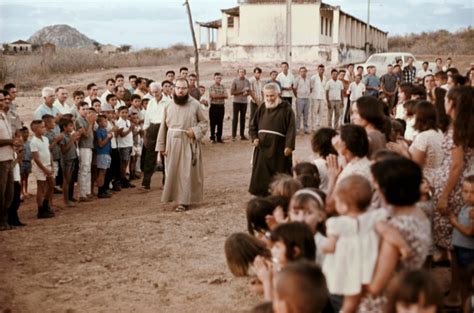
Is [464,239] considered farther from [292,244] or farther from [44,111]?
[44,111]

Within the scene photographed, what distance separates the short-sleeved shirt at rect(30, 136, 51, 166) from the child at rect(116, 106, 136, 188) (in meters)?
2.18

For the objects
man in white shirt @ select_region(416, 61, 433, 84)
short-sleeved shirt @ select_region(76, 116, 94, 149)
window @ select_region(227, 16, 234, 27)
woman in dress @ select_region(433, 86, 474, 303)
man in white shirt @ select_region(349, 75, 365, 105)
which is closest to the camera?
woman in dress @ select_region(433, 86, 474, 303)

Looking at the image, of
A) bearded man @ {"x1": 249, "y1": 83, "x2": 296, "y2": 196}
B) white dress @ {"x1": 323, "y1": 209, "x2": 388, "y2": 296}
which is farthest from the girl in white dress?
bearded man @ {"x1": 249, "y1": 83, "x2": 296, "y2": 196}

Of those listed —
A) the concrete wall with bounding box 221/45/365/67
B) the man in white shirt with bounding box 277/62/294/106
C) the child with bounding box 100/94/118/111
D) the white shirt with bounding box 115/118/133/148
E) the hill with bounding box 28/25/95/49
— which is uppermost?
the hill with bounding box 28/25/95/49

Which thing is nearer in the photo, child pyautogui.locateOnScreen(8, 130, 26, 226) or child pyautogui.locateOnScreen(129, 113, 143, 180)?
child pyautogui.locateOnScreen(8, 130, 26, 226)

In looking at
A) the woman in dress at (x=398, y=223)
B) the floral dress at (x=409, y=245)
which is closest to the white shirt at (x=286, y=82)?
the woman in dress at (x=398, y=223)

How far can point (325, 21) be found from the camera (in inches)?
1437

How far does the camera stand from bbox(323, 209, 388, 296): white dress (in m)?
3.47

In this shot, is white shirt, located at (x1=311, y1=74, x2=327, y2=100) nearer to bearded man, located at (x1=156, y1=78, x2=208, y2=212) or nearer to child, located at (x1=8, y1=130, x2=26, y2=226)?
bearded man, located at (x1=156, y1=78, x2=208, y2=212)

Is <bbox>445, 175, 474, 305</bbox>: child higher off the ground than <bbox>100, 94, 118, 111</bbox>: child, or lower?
lower

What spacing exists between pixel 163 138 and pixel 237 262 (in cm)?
562

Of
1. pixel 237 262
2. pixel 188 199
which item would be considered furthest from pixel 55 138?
pixel 237 262

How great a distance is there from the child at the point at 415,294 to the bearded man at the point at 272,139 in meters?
5.65

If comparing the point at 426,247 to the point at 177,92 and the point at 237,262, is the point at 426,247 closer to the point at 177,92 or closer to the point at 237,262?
the point at 237,262
